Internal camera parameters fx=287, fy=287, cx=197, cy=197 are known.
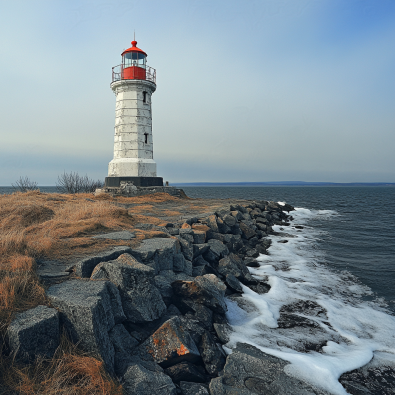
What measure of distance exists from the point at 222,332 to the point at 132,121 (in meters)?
16.8

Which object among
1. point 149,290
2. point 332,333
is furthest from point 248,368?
point 332,333

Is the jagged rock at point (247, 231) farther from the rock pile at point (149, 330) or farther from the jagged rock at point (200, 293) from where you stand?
the jagged rock at point (200, 293)

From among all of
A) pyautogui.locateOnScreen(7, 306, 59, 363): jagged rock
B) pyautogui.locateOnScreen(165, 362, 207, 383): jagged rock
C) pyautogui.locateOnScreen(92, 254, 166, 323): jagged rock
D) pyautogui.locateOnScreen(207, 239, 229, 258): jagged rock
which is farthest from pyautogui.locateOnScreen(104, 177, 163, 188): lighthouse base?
pyautogui.locateOnScreen(7, 306, 59, 363): jagged rock

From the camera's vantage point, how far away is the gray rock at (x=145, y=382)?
10.4 feet

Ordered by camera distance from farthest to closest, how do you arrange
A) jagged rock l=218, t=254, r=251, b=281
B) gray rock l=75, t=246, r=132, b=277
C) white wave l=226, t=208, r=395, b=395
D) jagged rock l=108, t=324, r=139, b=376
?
jagged rock l=218, t=254, r=251, b=281 < white wave l=226, t=208, r=395, b=395 < gray rock l=75, t=246, r=132, b=277 < jagged rock l=108, t=324, r=139, b=376

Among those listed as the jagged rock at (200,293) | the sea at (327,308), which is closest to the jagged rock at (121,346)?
the jagged rock at (200,293)

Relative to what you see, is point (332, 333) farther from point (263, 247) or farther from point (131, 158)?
point (131, 158)

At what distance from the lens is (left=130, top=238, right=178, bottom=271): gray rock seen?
18.9 feet

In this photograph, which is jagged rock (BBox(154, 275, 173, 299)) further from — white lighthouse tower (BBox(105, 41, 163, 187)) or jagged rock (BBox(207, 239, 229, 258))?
white lighthouse tower (BBox(105, 41, 163, 187))

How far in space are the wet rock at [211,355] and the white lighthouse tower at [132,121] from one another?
15597 millimetres

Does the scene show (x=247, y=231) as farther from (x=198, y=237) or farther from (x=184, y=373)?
(x=184, y=373)

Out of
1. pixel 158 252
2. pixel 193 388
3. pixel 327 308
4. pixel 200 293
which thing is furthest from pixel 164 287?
pixel 327 308

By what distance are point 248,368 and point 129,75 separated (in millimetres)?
19232

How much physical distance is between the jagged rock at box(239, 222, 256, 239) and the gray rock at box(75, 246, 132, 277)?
9.45 meters
